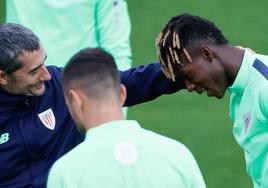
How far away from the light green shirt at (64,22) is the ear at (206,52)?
112 cm

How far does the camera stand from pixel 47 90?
15.6 feet

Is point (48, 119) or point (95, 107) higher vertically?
point (95, 107)

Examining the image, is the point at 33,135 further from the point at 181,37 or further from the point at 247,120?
the point at 247,120

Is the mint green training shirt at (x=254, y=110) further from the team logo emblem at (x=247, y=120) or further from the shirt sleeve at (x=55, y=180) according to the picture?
the shirt sleeve at (x=55, y=180)

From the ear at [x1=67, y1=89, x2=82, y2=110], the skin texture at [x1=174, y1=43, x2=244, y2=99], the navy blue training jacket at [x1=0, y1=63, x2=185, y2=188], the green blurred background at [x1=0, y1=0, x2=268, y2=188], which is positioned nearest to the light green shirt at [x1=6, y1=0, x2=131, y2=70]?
the navy blue training jacket at [x1=0, y1=63, x2=185, y2=188]

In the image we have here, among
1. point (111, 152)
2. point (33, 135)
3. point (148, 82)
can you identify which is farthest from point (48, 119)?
point (111, 152)

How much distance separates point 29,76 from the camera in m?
4.67

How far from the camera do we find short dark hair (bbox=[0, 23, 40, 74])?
15.1ft

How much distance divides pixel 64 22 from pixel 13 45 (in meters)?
0.93

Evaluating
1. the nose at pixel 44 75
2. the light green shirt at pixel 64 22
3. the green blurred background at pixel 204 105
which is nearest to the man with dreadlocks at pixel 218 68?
the nose at pixel 44 75

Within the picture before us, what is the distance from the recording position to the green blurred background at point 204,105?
22.2 ft

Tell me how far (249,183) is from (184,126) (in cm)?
87

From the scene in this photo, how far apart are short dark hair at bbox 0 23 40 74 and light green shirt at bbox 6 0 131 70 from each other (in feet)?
2.84

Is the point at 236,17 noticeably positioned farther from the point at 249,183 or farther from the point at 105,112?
the point at 105,112
